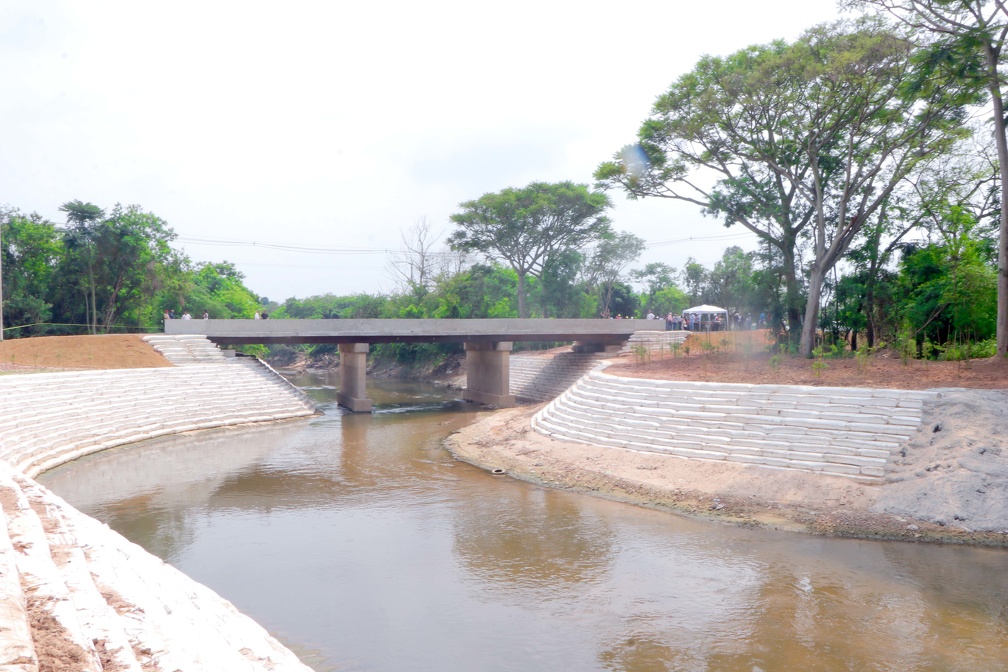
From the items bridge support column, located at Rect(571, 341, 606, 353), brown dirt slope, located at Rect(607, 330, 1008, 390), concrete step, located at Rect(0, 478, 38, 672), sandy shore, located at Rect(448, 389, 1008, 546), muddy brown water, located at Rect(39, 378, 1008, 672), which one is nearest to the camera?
concrete step, located at Rect(0, 478, 38, 672)

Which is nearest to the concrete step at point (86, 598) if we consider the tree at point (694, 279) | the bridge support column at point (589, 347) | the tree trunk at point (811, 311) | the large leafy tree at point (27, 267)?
the tree trunk at point (811, 311)

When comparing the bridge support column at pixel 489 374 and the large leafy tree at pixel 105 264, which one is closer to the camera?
the bridge support column at pixel 489 374

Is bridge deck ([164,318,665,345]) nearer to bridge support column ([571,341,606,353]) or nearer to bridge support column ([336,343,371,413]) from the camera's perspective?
bridge support column ([571,341,606,353])

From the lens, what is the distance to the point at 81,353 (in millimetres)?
32406

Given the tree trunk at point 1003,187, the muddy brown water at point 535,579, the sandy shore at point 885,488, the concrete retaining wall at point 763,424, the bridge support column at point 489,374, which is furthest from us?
the bridge support column at point 489,374

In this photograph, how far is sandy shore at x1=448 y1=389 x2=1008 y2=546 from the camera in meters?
14.5

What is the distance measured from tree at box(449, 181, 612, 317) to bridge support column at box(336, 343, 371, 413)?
1822cm

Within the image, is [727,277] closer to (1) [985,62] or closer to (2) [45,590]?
(1) [985,62]

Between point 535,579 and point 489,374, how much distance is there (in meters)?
30.2

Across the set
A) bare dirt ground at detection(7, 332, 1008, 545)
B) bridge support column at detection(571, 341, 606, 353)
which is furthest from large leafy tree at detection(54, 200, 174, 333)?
bare dirt ground at detection(7, 332, 1008, 545)

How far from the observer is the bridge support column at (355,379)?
37.9 meters

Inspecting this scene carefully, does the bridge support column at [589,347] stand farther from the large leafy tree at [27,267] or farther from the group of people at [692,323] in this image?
the large leafy tree at [27,267]

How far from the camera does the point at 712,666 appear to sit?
924 cm

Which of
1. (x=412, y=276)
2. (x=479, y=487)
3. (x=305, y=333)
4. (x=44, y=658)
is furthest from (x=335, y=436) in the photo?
(x=412, y=276)
